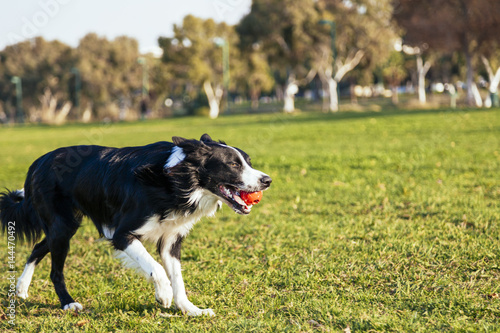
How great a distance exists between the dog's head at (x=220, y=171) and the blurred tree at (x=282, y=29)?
131ft

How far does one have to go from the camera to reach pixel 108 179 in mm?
4191

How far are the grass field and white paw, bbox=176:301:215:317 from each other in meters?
0.07

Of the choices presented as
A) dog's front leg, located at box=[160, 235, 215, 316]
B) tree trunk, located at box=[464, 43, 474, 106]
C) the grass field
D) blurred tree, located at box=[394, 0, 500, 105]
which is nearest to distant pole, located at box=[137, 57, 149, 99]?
blurred tree, located at box=[394, 0, 500, 105]

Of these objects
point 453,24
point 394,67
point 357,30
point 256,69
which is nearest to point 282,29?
point 357,30

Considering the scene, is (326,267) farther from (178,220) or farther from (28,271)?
(28,271)

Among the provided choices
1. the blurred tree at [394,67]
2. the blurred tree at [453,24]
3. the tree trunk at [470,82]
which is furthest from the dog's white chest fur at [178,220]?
the blurred tree at [394,67]

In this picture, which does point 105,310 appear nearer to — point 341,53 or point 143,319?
point 143,319

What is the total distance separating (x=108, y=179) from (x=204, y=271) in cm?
156

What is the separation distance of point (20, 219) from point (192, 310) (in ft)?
6.47

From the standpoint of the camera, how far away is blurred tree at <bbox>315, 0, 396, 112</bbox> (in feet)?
138

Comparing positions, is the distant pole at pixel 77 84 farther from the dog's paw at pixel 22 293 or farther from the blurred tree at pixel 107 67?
the dog's paw at pixel 22 293

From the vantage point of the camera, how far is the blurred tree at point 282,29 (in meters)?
42.3

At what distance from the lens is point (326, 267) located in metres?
5.02

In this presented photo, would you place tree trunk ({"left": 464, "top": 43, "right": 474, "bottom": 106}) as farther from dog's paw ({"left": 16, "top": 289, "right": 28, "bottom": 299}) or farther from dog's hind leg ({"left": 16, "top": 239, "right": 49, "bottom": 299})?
dog's paw ({"left": 16, "top": 289, "right": 28, "bottom": 299})
